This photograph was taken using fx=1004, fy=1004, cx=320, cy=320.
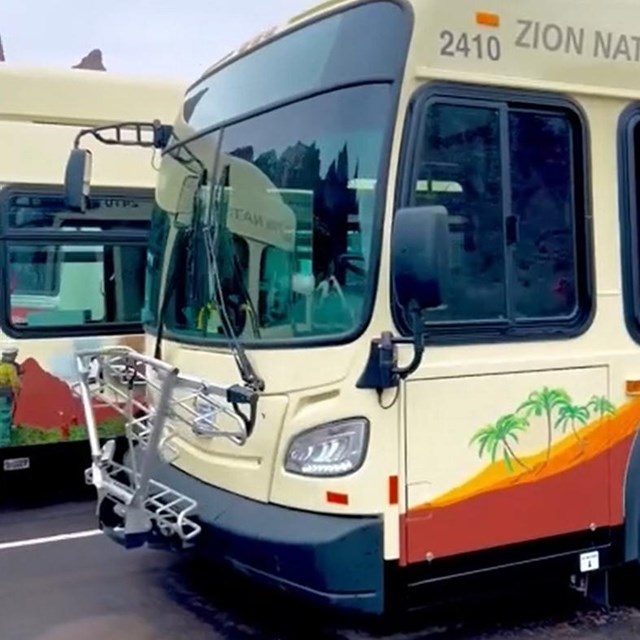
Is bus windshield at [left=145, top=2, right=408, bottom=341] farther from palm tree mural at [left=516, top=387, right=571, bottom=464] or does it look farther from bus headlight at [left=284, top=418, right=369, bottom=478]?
palm tree mural at [left=516, top=387, right=571, bottom=464]

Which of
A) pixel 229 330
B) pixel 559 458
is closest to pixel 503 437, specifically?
pixel 559 458

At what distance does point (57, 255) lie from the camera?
754 centimetres

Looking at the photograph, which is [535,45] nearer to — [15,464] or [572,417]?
[572,417]

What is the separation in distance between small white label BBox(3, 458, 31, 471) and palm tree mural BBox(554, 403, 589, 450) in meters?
4.49

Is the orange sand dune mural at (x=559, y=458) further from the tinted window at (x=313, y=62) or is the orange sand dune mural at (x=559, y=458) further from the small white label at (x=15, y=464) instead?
the small white label at (x=15, y=464)

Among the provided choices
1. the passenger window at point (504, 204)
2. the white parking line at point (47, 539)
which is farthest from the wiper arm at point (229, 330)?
the white parking line at point (47, 539)

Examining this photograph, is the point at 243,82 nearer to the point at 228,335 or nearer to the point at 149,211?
the point at 228,335

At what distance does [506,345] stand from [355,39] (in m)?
1.45

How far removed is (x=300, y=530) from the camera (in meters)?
4.05

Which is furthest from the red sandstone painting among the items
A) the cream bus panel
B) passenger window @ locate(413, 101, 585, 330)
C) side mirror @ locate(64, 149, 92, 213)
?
side mirror @ locate(64, 149, 92, 213)

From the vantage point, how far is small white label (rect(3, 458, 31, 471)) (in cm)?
742

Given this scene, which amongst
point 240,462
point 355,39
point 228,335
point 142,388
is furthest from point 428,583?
point 355,39

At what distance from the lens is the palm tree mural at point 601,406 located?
179 inches

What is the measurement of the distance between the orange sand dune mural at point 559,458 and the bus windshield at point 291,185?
86cm
